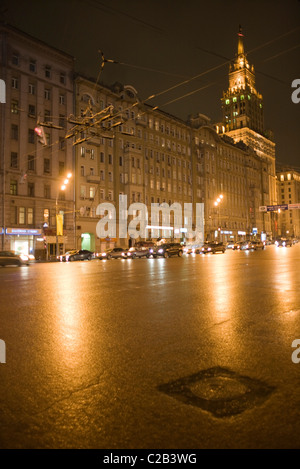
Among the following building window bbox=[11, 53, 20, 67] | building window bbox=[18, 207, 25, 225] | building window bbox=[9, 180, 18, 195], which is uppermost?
building window bbox=[11, 53, 20, 67]

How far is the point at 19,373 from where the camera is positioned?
3.96 meters

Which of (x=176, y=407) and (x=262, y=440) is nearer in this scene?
(x=262, y=440)

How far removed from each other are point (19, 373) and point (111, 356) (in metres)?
1.16

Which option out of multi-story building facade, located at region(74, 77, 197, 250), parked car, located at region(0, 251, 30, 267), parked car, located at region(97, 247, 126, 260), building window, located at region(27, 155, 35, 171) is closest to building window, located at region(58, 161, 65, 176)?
multi-story building facade, located at region(74, 77, 197, 250)

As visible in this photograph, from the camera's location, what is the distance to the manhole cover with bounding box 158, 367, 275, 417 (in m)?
3.09

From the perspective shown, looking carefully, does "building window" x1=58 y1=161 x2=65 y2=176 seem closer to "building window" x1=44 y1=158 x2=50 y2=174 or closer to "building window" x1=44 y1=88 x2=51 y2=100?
"building window" x1=44 y1=158 x2=50 y2=174

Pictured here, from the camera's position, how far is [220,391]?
3404 mm

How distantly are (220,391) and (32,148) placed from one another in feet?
146

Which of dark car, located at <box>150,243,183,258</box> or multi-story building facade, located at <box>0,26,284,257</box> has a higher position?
multi-story building facade, located at <box>0,26,284,257</box>

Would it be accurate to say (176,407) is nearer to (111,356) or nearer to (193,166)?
(111,356)

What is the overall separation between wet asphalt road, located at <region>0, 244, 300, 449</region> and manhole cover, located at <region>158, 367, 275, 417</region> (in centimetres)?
1

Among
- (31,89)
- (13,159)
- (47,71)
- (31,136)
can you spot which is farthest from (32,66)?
(13,159)
